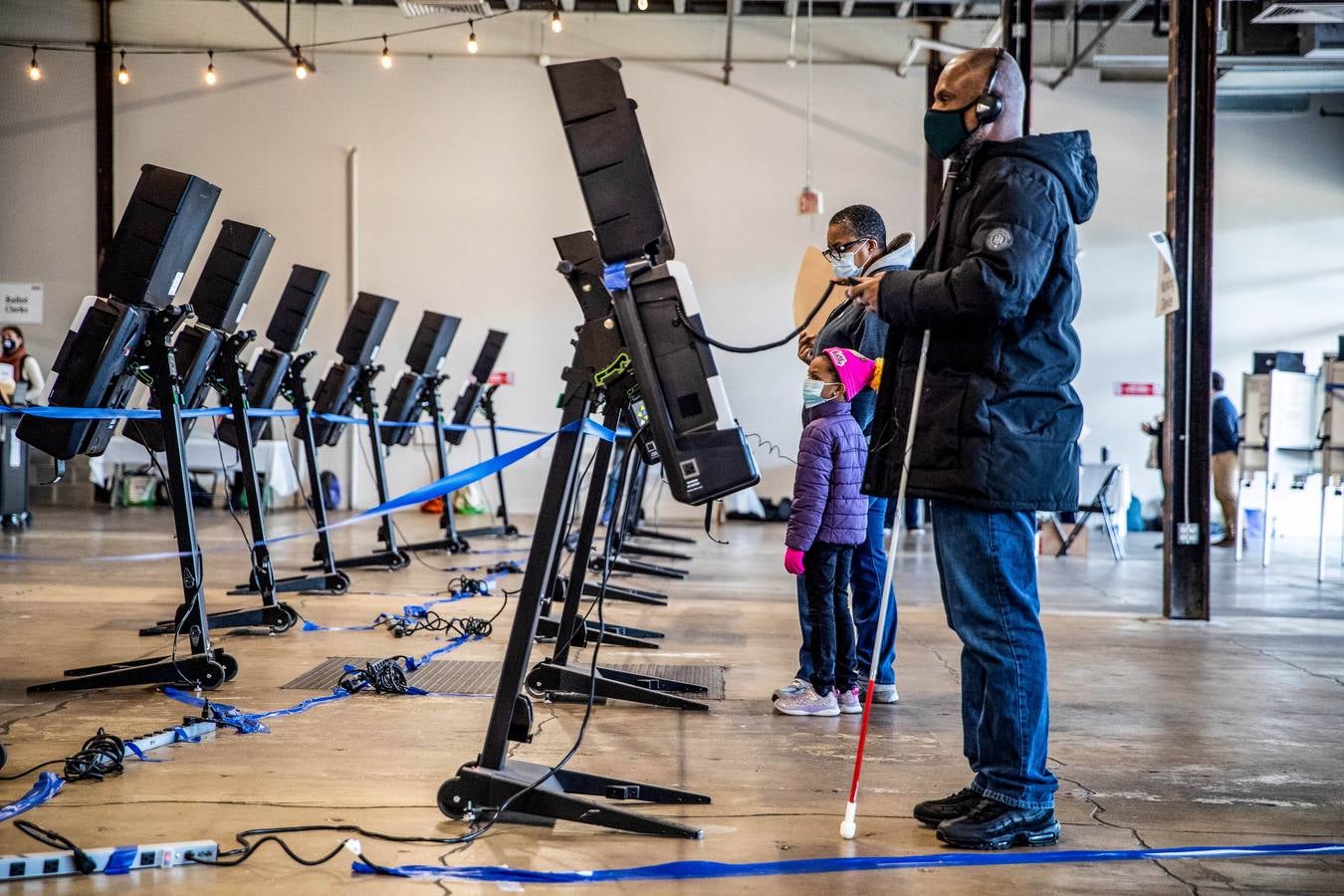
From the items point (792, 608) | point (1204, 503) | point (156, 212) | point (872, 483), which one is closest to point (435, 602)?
point (792, 608)

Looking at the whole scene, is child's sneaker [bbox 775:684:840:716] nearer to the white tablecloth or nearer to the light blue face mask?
the light blue face mask

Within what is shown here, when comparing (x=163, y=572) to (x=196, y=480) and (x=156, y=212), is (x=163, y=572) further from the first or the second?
(x=196, y=480)

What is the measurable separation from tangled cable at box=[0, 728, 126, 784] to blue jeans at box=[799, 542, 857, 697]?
77.0 inches

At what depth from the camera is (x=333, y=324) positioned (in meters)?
12.9

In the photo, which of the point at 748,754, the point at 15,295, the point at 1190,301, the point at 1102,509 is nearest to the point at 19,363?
the point at 15,295

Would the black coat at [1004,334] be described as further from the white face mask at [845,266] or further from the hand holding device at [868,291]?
the white face mask at [845,266]

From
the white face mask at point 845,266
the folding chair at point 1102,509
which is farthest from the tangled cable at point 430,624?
the folding chair at point 1102,509

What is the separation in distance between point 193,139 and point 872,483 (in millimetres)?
12548

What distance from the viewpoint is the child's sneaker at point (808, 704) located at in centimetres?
345

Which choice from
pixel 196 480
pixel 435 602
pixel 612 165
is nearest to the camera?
pixel 612 165

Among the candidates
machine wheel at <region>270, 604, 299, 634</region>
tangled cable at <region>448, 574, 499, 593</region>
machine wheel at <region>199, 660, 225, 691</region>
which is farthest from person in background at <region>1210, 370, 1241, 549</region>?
machine wheel at <region>199, 660, 225, 691</region>

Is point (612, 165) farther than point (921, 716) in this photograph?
No

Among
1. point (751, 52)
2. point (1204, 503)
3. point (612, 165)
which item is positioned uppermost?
point (751, 52)

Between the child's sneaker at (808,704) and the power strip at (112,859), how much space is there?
1.82 metres
